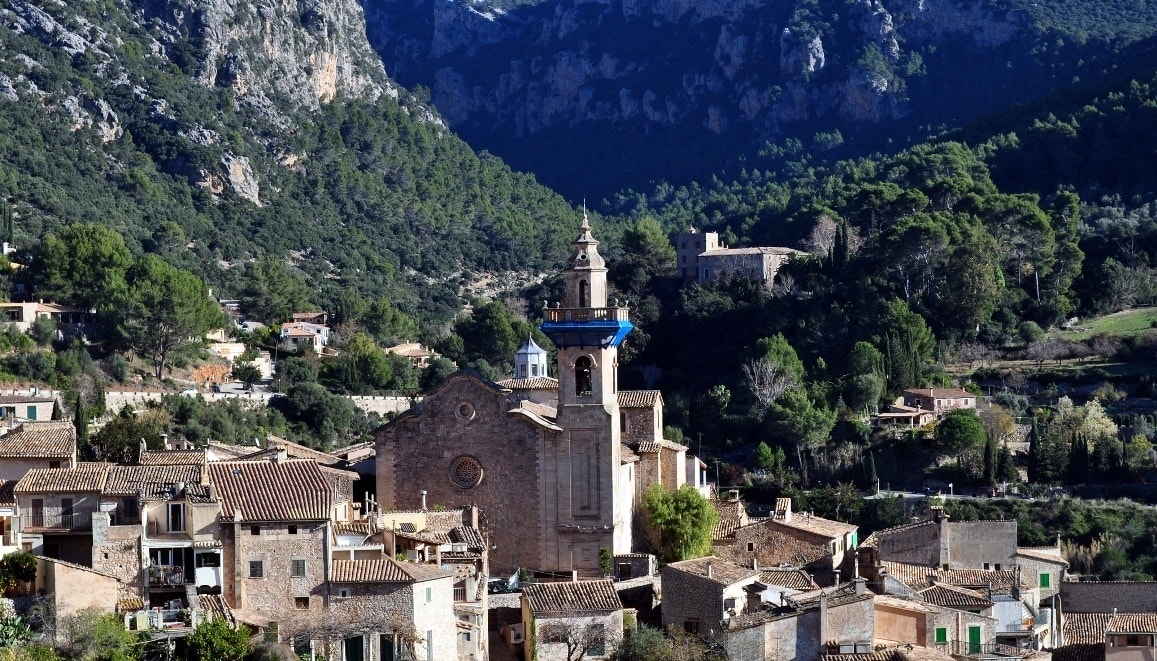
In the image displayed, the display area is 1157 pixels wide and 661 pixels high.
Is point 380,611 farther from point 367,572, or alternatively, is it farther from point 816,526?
point 816,526

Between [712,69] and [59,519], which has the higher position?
[712,69]

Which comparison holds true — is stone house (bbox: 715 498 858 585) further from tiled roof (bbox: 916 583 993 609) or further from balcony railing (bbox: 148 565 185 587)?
balcony railing (bbox: 148 565 185 587)

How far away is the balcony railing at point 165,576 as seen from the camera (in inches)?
1588

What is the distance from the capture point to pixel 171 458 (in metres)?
49.4

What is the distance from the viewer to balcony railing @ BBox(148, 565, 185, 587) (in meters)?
40.3

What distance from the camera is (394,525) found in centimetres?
4597

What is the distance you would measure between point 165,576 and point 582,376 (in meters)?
13.1

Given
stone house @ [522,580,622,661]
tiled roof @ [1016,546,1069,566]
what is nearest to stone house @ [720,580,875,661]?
stone house @ [522,580,622,661]

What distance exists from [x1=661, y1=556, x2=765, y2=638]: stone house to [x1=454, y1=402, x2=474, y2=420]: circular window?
6.28 m

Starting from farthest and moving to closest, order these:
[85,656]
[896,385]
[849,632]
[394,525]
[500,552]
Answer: [896,385] < [500,552] < [394,525] < [849,632] < [85,656]

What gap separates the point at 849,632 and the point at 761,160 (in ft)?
396

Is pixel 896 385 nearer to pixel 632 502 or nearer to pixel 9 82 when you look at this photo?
pixel 632 502

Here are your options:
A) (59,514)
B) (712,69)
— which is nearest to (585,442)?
(59,514)

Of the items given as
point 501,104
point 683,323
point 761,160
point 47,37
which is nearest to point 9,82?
point 47,37
